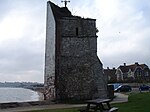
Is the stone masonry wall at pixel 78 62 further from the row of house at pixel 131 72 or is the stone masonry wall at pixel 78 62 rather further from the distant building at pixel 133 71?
the distant building at pixel 133 71

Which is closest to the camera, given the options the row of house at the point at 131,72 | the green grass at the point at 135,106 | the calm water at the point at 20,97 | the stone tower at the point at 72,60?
the green grass at the point at 135,106

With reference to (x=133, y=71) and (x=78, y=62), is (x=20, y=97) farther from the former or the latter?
(x=133, y=71)

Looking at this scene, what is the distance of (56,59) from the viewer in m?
27.4

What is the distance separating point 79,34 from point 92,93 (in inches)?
218

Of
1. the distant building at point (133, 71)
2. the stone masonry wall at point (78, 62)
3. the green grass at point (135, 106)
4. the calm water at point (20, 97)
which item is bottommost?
the green grass at point (135, 106)

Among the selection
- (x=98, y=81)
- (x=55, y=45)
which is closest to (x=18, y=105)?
(x=55, y=45)

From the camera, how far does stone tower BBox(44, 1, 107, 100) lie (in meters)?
27.3

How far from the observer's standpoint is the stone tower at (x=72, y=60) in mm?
27266

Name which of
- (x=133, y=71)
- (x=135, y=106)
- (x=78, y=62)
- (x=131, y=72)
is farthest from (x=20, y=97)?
(x=131, y=72)

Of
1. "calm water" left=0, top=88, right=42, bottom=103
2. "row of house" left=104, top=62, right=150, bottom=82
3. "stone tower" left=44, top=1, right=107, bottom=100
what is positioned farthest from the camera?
"row of house" left=104, top=62, right=150, bottom=82

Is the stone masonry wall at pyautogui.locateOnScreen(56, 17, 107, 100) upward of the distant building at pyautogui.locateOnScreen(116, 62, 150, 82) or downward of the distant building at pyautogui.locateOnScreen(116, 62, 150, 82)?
downward

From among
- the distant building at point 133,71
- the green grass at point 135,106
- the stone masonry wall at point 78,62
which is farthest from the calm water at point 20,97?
the distant building at point 133,71

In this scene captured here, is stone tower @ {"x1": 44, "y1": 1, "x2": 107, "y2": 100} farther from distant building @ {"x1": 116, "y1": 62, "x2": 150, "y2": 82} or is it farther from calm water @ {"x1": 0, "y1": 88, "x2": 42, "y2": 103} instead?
distant building @ {"x1": 116, "y1": 62, "x2": 150, "y2": 82}

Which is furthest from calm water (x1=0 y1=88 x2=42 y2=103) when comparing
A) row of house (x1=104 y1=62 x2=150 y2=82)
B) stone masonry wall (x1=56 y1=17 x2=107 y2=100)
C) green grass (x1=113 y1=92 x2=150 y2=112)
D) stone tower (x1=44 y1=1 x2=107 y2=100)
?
row of house (x1=104 y1=62 x2=150 y2=82)
